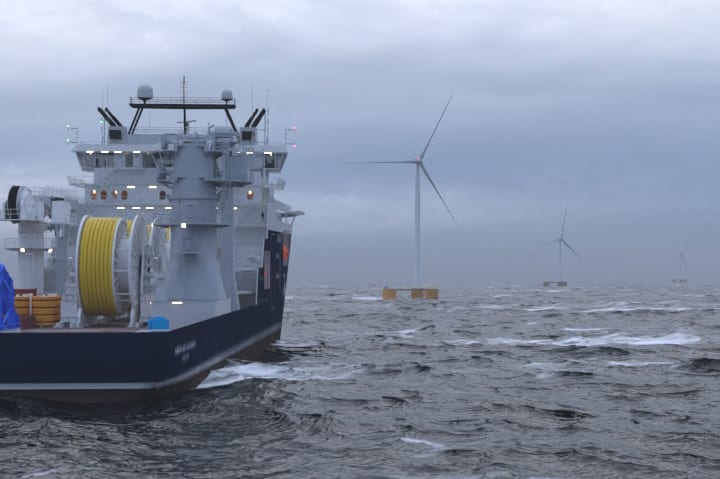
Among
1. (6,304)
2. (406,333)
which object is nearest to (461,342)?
(406,333)

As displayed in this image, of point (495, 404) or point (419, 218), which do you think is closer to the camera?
point (495, 404)

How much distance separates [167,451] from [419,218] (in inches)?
3119

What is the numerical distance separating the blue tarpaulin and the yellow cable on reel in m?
3.49

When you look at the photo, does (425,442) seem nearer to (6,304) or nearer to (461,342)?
(6,304)

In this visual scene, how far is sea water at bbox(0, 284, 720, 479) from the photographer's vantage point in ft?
57.9

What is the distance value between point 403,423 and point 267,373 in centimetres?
1116

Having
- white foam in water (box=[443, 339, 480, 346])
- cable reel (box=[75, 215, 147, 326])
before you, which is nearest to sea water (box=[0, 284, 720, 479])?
cable reel (box=[75, 215, 147, 326])

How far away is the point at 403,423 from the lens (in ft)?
72.9

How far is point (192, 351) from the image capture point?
26.0 metres

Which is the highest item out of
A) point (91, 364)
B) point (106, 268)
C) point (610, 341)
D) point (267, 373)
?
point (106, 268)

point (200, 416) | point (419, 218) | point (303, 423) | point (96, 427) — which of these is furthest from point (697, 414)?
point (419, 218)

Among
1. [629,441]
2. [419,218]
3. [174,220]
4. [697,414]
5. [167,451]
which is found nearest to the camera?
[167,451]

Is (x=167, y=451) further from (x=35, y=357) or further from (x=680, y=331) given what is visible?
(x=680, y=331)

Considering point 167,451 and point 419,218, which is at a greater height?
point 419,218
